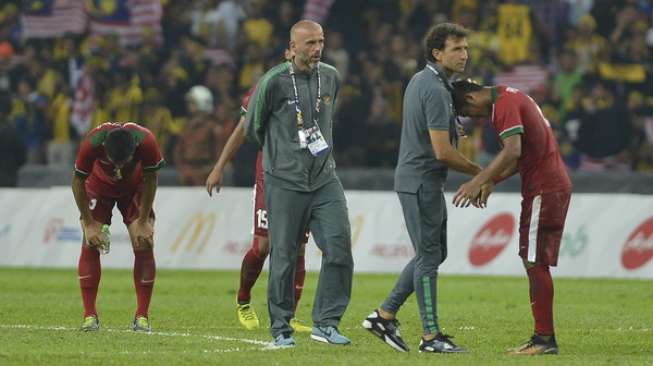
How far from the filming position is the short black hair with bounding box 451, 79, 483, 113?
11797mm

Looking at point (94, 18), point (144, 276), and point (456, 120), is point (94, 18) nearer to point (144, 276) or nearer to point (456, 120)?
point (144, 276)

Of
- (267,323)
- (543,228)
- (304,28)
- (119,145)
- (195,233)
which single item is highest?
(304,28)

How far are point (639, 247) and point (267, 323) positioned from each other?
8.39 m

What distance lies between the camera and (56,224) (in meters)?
24.6

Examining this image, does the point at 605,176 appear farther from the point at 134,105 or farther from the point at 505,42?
the point at 134,105

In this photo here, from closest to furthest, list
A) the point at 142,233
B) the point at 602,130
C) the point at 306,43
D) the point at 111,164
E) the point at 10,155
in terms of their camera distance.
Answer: the point at 306,43 < the point at 111,164 < the point at 142,233 < the point at 602,130 < the point at 10,155

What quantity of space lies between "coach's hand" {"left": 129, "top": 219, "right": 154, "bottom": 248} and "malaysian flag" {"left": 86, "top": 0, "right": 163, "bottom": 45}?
601 inches

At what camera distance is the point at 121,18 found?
29281 mm

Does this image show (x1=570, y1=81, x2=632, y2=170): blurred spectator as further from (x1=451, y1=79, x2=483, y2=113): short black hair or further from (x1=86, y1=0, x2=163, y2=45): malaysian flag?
(x1=451, y1=79, x2=483, y2=113): short black hair

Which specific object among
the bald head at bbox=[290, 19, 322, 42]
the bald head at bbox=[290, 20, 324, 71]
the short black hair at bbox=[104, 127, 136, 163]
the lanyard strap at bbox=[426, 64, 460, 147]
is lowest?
the short black hair at bbox=[104, 127, 136, 163]

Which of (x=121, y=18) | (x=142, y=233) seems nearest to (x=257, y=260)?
(x=142, y=233)

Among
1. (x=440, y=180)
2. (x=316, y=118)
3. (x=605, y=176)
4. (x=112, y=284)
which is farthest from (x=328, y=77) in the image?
(x=605, y=176)

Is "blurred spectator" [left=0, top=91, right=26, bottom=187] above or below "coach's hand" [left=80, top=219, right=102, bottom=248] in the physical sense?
below

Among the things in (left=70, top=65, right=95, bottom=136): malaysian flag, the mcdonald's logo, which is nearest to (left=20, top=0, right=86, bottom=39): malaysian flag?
(left=70, top=65, right=95, bottom=136): malaysian flag
